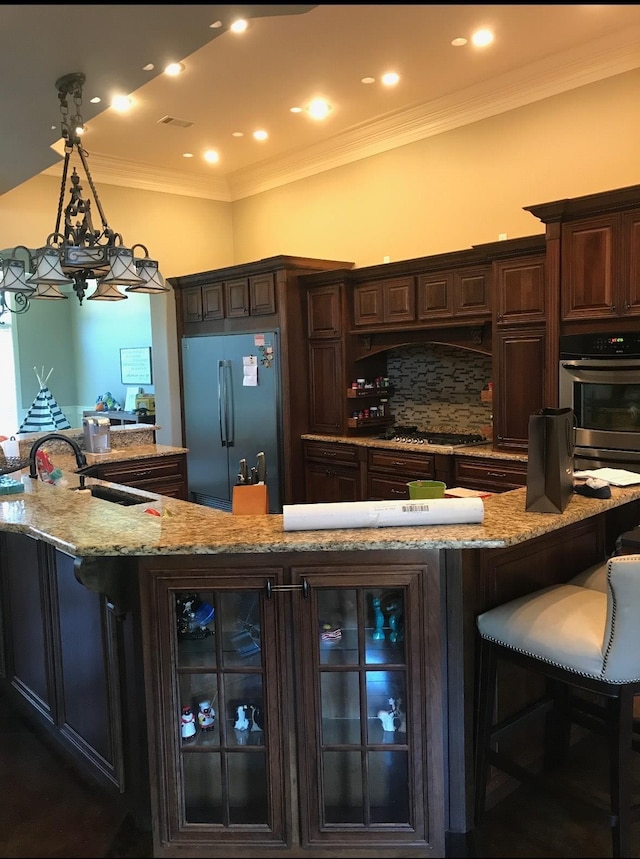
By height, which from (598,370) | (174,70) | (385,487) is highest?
(174,70)

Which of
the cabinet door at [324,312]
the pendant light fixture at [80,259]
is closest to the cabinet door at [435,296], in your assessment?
the cabinet door at [324,312]

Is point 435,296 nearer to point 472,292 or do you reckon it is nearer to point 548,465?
point 472,292

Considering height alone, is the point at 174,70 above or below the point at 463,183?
above

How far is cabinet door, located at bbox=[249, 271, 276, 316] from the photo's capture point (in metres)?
5.48

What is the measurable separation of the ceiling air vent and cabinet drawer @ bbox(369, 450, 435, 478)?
9.23 ft

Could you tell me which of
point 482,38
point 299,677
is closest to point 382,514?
point 299,677

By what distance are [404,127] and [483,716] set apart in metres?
4.37

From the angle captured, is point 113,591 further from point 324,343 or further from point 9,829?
point 324,343

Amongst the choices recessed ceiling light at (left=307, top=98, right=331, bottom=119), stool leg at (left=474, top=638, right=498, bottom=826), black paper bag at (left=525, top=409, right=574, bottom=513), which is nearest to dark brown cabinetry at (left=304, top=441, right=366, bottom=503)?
recessed ceiling light at (left=307, top=98, right=331, bottom=119)

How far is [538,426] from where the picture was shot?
2115 millimetres

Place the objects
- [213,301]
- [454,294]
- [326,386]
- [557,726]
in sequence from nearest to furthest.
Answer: [557,726]
[454,294]
[326,386]
[213,301]

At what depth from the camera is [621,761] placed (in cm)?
183

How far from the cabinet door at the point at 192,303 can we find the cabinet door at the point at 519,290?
2.92 meters

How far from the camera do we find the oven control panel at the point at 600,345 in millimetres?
3541
